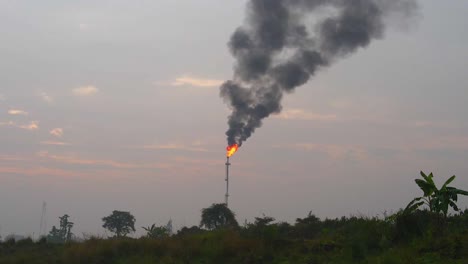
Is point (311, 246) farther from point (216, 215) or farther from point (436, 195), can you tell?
point (216, 215)

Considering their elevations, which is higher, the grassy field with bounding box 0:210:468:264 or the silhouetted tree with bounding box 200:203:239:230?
the silhouetted tree with bounding box 200:203:239:230

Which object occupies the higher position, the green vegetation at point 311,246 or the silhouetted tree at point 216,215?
the silhouetted tree at point 216,215

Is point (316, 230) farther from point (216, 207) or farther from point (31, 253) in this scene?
point (216, 207)

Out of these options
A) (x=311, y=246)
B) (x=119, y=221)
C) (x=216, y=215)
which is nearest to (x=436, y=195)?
(x=311, y=246)

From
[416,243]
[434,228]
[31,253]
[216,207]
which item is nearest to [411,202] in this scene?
[434,228]

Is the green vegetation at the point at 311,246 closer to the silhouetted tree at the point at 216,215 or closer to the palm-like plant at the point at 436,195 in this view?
the palm-like plant at the point at 436,195

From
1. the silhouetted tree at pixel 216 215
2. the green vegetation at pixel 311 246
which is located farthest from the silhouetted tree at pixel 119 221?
the green vegetation at pixel 311 246

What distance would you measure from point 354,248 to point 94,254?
11.2 metres

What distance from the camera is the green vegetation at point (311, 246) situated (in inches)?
583

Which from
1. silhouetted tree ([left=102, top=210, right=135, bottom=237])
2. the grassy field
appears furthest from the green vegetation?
silhouetted tree ([left=102, top=210, right=135, bottom=237])

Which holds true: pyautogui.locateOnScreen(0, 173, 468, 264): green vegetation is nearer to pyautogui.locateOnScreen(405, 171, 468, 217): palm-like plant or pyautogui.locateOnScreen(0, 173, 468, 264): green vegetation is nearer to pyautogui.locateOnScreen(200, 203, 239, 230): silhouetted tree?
pyautogui.locateOnScreen(405, 171, 468, 217): palm-like plant

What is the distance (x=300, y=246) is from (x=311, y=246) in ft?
1.76

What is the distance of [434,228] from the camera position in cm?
1648

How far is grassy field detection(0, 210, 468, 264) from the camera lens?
1475 cm
